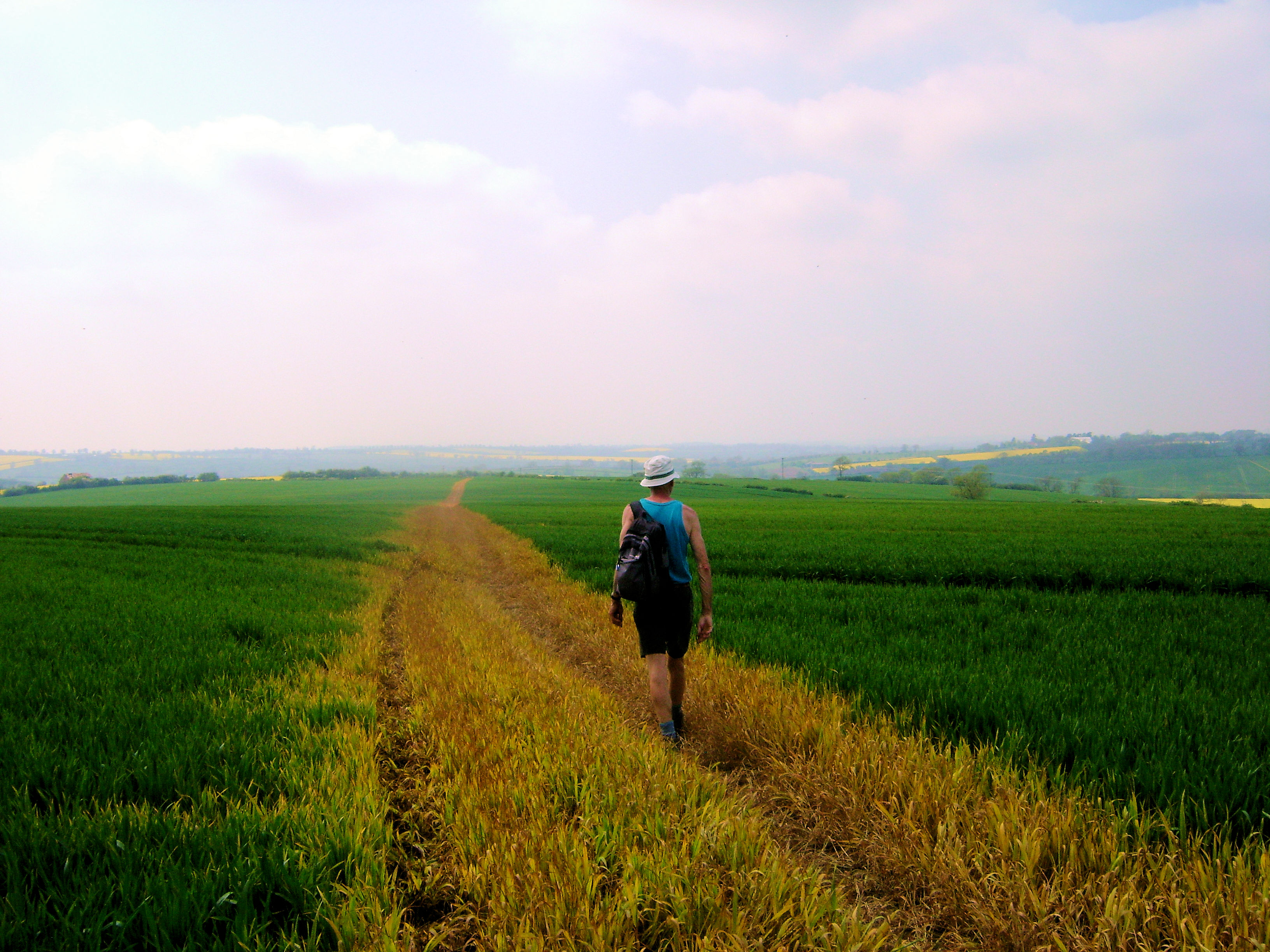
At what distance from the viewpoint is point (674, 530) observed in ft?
15.4

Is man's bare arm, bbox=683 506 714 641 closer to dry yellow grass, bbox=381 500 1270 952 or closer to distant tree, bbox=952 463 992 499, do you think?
dry yellow grass, bbox=381 500 1270 952

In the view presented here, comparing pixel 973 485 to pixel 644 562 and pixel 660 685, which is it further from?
pixel 644 562

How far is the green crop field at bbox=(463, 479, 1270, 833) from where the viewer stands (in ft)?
12.3

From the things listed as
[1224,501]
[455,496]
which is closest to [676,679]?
[455,496]

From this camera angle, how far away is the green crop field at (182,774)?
95.6 inches

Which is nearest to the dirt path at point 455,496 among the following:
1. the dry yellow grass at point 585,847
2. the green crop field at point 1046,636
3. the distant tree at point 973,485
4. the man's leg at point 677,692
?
the green crop field at point 1046,636

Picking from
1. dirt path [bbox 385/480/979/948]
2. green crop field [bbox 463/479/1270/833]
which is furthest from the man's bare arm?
green crop field [bbox 463/479/1270/833]

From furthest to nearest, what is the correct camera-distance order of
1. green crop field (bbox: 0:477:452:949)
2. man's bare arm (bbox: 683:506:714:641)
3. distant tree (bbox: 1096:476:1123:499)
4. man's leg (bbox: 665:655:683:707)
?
1. distant tree (bbox: 1096:476:1123:499)
2. man's leg (bbox: 665:655:683:707)
3. man's bare arm (bbox: 683:506:714:641)
4. green crop field (bbox: 0:477:452:949)

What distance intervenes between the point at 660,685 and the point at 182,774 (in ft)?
11.1

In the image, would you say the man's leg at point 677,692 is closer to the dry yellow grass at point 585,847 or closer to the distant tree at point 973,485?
the dry yellow grass at point 585,847

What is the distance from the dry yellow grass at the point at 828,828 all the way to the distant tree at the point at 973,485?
3010 inches

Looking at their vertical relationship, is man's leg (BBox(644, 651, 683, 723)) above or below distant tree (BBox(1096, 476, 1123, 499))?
above

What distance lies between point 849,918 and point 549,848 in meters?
1.51

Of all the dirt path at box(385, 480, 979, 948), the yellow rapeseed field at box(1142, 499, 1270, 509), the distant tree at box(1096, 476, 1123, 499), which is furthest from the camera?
the distant tree at box(1096, 476, 1123, 499)
